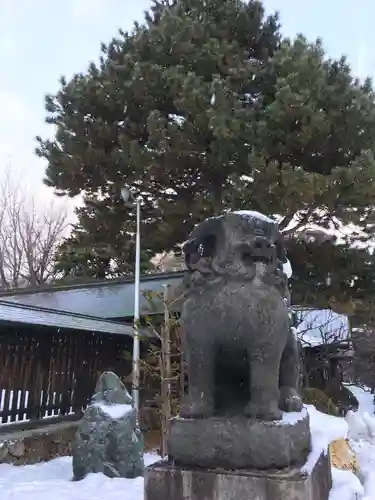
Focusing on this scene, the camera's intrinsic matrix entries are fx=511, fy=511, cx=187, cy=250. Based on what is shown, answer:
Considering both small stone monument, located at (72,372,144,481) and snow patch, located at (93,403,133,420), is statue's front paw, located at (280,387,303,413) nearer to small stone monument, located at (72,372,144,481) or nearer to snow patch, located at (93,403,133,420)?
small stone monument, located at (72,372,144,481)

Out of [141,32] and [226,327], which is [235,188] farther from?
[226,327]

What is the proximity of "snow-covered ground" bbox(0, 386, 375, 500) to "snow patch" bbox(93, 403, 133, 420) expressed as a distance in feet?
2.24

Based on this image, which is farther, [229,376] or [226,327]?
[229,376]

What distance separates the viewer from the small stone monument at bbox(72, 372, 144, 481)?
565 centimetres

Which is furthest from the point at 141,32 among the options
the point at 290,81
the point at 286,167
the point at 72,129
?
the point at 286,167

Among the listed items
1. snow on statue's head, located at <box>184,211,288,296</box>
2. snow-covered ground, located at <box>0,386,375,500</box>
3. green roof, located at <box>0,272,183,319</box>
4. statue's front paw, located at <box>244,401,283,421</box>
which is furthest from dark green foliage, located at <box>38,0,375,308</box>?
statue's front paw, located at <box>244,401,283,421</box>

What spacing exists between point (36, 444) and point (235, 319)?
574 cm

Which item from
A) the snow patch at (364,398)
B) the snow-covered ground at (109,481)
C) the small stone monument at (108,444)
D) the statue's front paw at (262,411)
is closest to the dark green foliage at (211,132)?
the snow-covered ground at (109,481)

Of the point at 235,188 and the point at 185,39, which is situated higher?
the point at 185,39

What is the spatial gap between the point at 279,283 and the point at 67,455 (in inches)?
252

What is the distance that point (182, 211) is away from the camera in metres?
11.6

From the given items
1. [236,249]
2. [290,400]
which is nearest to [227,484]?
[290,400]

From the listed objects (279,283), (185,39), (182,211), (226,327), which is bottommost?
(226,327)

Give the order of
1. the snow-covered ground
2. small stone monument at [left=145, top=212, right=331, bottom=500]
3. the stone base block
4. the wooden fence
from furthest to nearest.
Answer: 1. the wooden fence
2. the snow-covered ground
3. small stone monument at [left=145, top=212, right=331, bottom=500]
4. the stone base block
